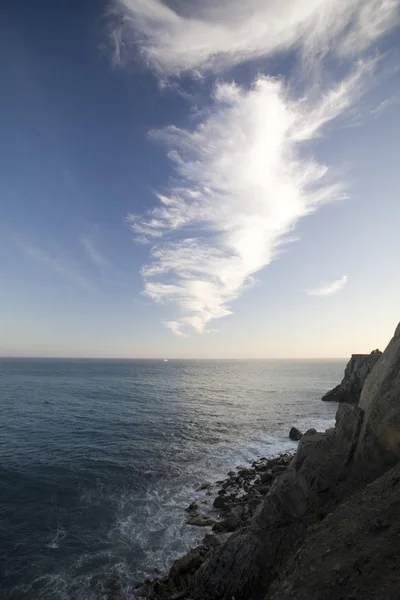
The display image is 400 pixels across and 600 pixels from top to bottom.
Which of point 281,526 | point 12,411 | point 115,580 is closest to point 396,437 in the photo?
point 281,526

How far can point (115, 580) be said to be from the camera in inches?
723

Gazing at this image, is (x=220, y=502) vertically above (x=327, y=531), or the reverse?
(x=327, y=531)

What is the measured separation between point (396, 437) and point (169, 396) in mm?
78769

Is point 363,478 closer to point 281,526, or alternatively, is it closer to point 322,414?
point 281,526

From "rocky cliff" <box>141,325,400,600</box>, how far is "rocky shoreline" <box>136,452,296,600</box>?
369 millimetres

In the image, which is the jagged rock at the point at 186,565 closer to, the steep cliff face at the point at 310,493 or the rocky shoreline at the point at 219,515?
the rocky shoreline at the point at 219,515

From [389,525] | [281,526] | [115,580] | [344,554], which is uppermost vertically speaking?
[389,525]

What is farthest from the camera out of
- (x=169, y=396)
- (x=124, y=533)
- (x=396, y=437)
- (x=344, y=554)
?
(x=169, y=396)

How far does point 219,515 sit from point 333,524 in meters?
15.2

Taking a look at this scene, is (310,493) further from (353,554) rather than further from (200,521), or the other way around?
(200,521)

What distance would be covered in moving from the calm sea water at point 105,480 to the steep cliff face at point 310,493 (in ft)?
21.9

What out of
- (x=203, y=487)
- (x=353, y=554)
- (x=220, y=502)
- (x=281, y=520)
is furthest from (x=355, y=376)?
(x=353, y=554)

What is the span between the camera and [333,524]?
13.4 m

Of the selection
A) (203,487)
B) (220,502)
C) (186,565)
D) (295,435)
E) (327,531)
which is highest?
(327,531)
